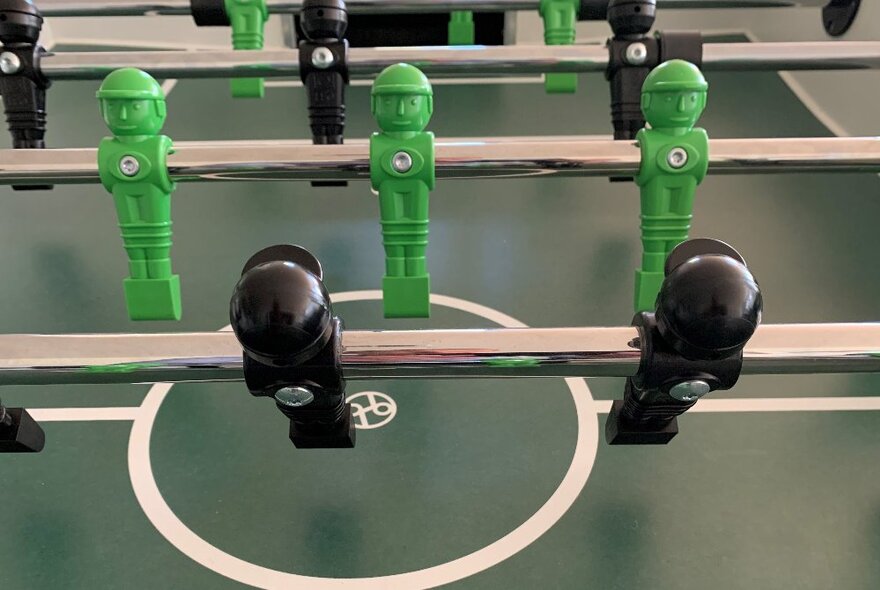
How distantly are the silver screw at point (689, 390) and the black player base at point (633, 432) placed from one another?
91mm

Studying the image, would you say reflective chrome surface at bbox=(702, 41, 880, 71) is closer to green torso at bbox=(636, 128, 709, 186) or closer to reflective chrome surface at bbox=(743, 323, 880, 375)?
green torso at bbox=(636, 128, 709, 186)

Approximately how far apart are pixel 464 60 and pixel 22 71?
842mm

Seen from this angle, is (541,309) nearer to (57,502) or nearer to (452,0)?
(452,0)

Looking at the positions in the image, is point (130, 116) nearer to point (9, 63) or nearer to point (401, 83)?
point (401, 83)

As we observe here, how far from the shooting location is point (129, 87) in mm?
987

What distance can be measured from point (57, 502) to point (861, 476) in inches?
51.6

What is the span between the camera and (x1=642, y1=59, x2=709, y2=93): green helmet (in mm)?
955

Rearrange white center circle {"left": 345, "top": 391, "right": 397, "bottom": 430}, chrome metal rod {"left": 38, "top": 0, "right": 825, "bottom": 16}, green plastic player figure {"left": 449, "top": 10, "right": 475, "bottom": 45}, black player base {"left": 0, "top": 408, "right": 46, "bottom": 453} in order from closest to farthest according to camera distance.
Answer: black player base {"left": 0, "top": 408, "right": 46, "bottom": 453} → white center circle {"left": 345, "top": 391, "right": 397, "bottom": 430} → chrome metal rod {"left": 38, "top": 0, "right": 825, "bottom": 16} → green plastic player figure {"left": 449, "top": 10, "right": 475, "bottom": 45}

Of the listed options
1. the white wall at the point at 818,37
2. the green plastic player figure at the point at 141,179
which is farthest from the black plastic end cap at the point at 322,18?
the white wall at the point at 818,37

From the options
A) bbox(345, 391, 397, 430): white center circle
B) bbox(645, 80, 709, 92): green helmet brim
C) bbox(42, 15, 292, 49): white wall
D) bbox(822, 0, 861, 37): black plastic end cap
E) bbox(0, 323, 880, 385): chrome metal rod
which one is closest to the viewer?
bbox(0, 323, 880, 385): chrome metal rod

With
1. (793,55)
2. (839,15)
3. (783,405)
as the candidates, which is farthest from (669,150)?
(839,15)

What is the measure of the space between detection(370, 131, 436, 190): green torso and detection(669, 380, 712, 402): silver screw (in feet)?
1.74

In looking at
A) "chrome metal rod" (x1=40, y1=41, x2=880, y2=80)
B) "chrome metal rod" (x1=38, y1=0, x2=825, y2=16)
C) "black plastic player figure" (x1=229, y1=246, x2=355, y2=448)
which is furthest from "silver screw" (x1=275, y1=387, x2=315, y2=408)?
"chrome metal rod" (x1=38, y1=0, x2=825, y2=16)

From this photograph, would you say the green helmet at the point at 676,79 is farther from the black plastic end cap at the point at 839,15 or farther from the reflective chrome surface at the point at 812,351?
the black plastic end cap at the point at 839,15
